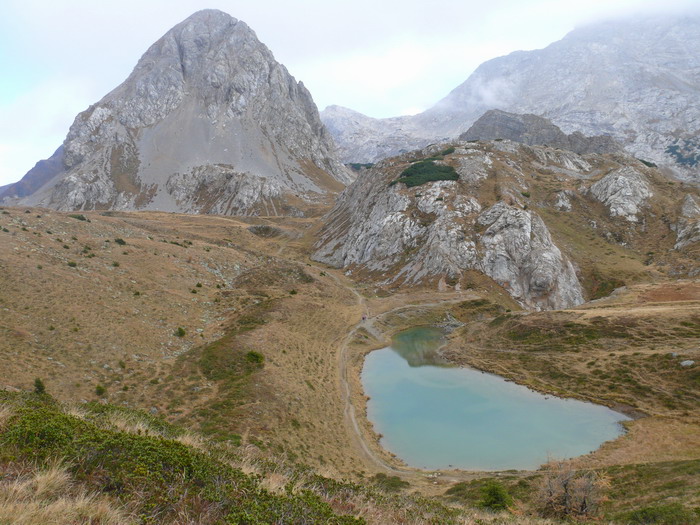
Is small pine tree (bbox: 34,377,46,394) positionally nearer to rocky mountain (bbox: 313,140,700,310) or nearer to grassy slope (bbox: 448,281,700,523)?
grassy slope (bbox: 448,281,700,523)

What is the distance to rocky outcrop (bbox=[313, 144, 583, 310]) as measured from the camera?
7250cm

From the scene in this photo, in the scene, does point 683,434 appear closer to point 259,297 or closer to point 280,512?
point 280,512

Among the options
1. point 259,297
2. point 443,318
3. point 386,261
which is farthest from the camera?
point 386,261

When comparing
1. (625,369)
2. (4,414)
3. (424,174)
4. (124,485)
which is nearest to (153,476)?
(124,485)

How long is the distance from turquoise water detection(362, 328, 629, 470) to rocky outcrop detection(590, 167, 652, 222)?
227ft

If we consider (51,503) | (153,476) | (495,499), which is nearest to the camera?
(51,503)

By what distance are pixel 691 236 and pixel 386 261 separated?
201 feet

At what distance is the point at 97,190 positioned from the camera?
184750mm

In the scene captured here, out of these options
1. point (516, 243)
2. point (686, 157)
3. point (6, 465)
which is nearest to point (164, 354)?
point (6, 465)

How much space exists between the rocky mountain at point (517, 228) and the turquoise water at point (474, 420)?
33658 mm

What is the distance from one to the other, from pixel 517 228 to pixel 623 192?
111ft

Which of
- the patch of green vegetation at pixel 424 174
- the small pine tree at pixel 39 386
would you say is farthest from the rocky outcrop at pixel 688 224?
the small pine tree at pixel 39 386

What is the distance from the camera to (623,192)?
89.1 meters

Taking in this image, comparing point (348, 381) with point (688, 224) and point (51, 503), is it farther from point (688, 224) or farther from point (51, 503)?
point (688, 224)
